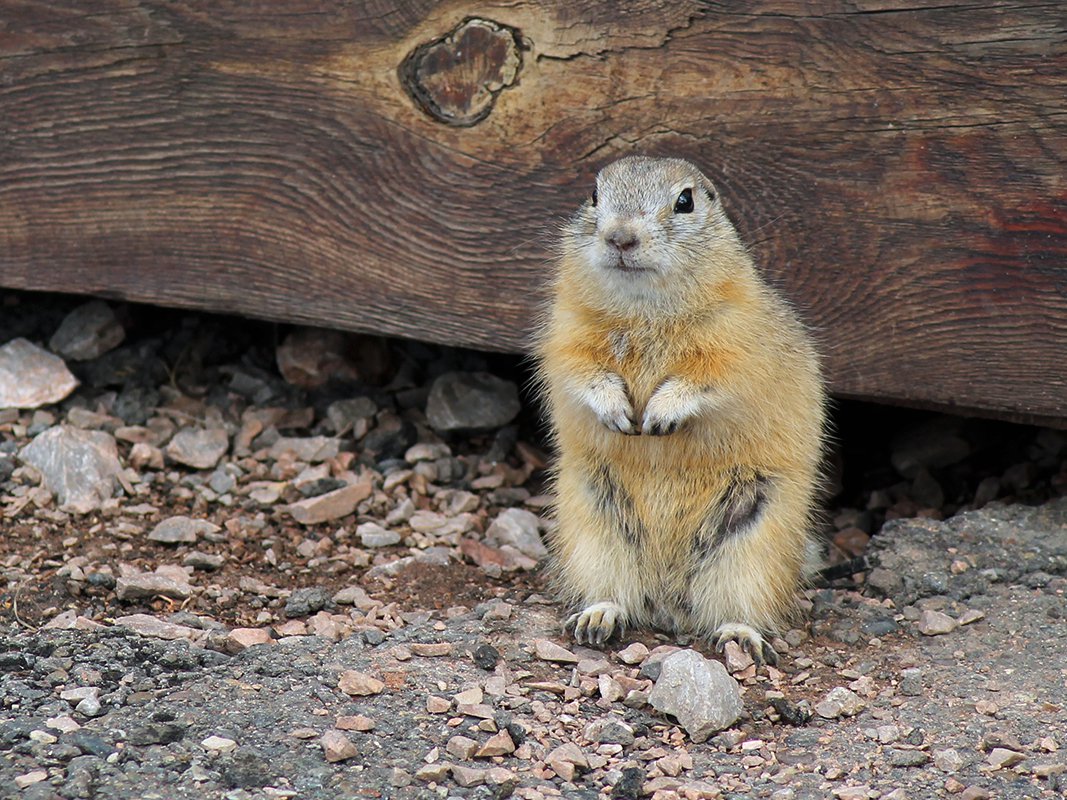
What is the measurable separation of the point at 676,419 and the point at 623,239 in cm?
72

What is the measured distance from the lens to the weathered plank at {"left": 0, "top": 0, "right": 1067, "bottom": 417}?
552 centimetres

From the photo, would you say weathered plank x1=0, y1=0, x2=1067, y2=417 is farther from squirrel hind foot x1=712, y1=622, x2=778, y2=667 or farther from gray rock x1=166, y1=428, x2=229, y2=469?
squirrel hind foot x1=712, y1=622, x2=778, y2=667

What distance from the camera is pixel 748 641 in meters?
5.20

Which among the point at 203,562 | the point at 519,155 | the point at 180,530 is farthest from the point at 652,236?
the point at 180,530

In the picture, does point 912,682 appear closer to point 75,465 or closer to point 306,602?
point 306,602

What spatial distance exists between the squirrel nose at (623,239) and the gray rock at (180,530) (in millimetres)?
2401

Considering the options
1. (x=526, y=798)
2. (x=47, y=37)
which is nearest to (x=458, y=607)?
(x=526, y=798)

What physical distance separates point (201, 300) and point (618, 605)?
9.00 ft

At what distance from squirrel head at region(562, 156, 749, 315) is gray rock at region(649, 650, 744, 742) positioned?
1466mm

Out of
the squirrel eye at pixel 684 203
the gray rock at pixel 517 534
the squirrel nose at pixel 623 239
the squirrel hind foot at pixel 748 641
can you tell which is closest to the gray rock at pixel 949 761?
the squirrel hind foot at pixel 748 641

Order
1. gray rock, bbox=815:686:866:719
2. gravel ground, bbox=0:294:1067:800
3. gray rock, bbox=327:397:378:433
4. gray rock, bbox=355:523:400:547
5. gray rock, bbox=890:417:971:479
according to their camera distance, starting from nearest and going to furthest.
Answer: gravel ground, bbox=0:294:1067:800, gray rock, bbox=815:686:866:719, gray rock, bbox=355:523:400:547, gray rock, bbox=890:417:971:479, gray rock, bbox=327:397:378:433

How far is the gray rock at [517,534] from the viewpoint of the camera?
6348mm

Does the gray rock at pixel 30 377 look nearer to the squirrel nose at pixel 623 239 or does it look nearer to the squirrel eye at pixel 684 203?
the squirrel nose at pixel 623 239

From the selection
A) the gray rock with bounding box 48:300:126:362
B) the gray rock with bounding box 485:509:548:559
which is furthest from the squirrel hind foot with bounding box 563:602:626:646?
the gray rock with bounding box 48:300:126:362
